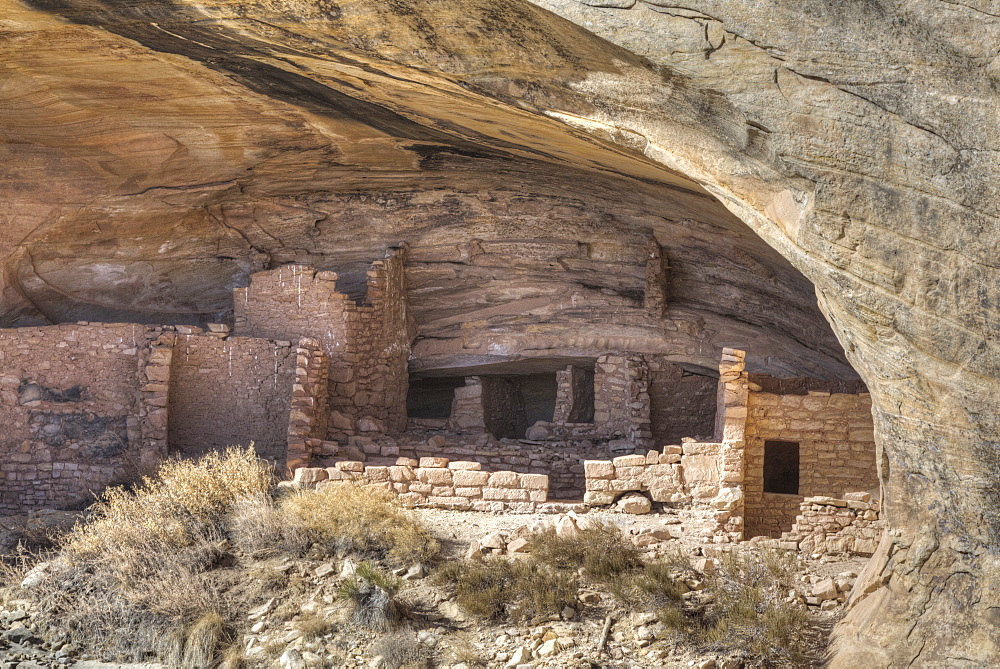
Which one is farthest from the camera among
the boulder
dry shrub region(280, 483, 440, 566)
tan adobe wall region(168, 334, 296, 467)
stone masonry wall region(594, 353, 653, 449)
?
stone masonry wall region(594, 353, 653, 449)

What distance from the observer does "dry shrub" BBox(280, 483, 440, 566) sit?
7.94 meters

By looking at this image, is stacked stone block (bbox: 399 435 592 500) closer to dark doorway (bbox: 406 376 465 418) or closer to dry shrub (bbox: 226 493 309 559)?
dry shrub (bbox: 226 493 309 559)

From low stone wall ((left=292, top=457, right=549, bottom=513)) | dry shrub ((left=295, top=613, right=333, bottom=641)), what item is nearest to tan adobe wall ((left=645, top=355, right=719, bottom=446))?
low stone wall ((left=292, top=457, right=549, bottom=513))

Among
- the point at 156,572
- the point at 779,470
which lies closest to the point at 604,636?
the point at 156,572

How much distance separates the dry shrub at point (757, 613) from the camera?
6562 mm

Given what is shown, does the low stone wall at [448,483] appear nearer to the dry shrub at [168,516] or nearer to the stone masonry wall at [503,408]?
the dry shrub at [168,516]

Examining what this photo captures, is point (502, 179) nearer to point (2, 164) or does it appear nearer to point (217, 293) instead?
point (217, 293)

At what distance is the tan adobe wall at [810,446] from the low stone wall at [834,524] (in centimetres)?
91

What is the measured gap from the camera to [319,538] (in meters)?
8.14

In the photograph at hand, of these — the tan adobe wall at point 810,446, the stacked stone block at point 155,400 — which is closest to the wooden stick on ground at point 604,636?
the tan adobe wall at point 810,446

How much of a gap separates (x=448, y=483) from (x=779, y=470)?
4284 millimetres

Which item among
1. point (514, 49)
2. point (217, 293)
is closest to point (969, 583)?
point (514, 49)

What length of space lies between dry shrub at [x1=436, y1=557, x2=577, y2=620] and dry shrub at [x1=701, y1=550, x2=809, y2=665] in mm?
981

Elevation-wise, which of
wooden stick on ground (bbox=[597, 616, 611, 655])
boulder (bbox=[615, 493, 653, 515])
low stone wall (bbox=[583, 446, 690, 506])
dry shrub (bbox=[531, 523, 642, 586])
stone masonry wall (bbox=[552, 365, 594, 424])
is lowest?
wooden stick on ground (bbox=[597, 616, 611, 655])
